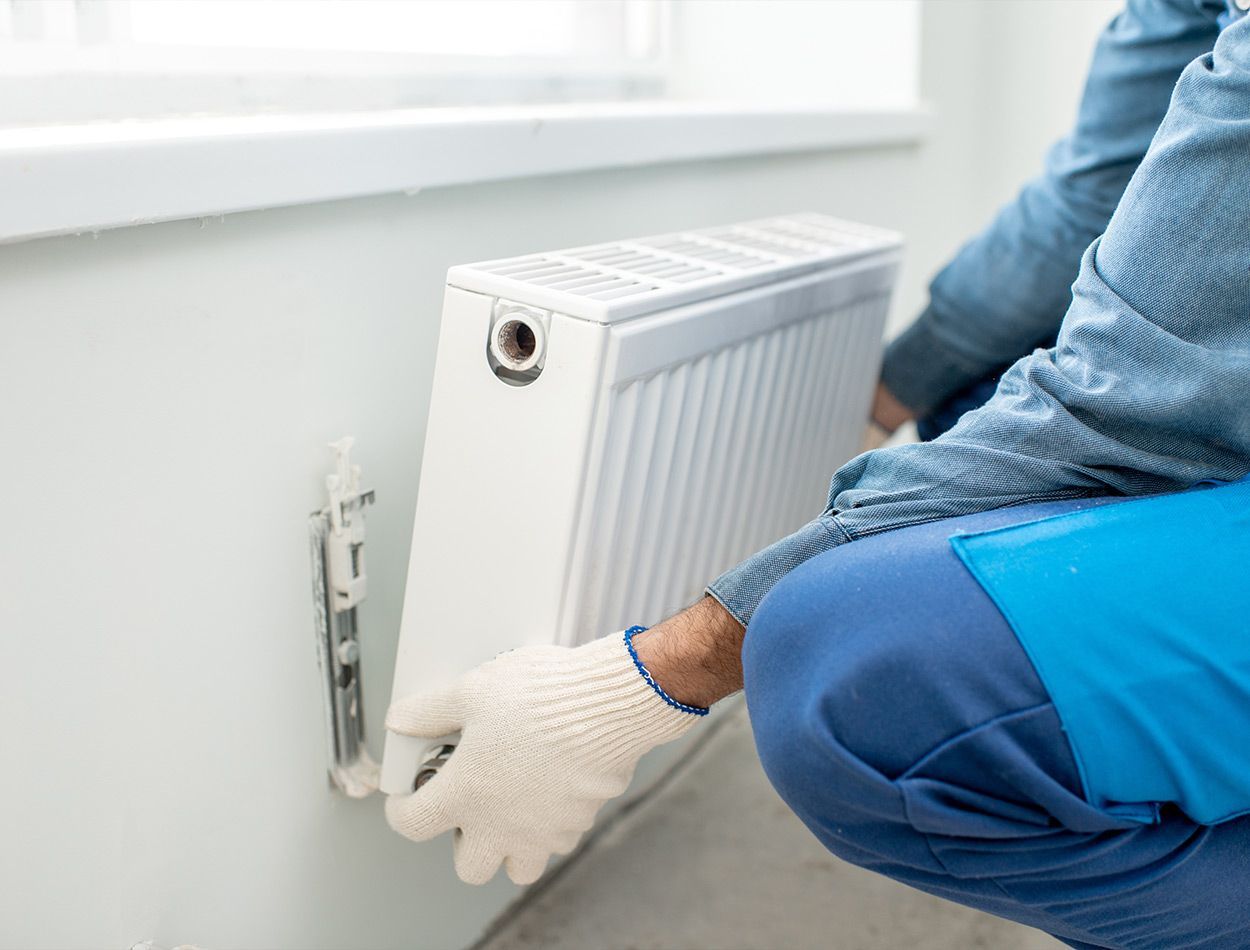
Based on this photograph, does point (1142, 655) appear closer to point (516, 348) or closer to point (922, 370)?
point (516, 348)

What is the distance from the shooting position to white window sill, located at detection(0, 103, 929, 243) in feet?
1.69

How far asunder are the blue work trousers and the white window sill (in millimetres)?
328

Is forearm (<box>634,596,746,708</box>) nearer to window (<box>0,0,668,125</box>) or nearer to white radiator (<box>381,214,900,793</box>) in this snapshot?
white radiator (<box>381,214,900,793</box>)

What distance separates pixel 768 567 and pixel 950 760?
5.5 inches

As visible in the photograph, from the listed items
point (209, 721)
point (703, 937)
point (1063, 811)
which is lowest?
point (703, 937)

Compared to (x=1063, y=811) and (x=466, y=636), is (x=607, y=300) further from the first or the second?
(x=1063, y=811)

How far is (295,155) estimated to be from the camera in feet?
2.04

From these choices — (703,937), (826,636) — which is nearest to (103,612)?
(826,636)

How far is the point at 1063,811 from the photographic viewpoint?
0.51m

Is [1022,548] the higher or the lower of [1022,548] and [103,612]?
the higher

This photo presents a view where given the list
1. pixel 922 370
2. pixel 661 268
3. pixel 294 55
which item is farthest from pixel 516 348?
pixel 922 370

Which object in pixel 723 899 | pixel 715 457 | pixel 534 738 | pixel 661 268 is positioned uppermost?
pixel 661 268

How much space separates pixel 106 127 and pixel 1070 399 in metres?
0.49

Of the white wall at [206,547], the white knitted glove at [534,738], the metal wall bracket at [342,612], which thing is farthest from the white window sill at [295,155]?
the white knitted glove at [534,738]
